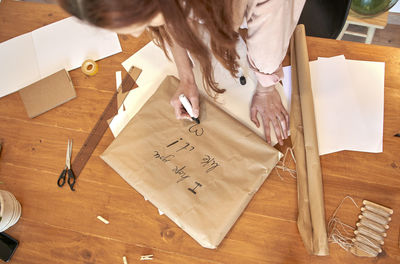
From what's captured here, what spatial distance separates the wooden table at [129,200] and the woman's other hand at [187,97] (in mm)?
206

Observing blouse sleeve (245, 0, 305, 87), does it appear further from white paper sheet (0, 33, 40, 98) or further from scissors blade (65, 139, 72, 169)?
white paper sheet (0, 33, 40, 98)

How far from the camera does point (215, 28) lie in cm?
49

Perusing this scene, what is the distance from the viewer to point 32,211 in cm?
70

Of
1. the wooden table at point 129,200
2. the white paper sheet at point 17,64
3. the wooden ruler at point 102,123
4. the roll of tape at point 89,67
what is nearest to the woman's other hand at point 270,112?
the wooden table at point 129,200

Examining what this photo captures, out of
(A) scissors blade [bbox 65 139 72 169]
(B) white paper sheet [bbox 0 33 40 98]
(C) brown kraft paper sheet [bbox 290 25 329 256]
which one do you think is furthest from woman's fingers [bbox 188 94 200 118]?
(B) white paper sheet [bbox 0 33 40 98]

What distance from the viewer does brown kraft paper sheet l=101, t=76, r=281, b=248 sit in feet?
2.01

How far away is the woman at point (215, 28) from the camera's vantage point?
0.37 m

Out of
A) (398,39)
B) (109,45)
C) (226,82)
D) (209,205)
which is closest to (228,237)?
(209,205)

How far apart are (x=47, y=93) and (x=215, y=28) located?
22.3 inches

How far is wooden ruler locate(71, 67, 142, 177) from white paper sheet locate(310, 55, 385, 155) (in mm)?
506

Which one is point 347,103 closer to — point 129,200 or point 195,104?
point 195,104

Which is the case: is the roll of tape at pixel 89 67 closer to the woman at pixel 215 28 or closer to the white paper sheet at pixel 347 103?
the woman at pixel 215 28

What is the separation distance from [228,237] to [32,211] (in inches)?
19.7

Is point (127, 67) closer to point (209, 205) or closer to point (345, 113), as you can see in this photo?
point (209, 205)
